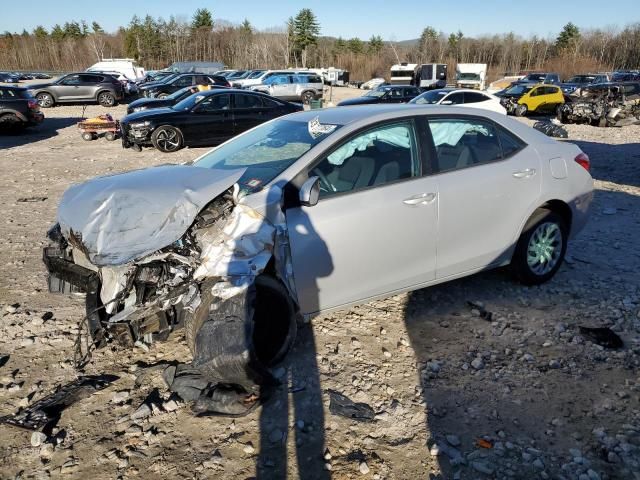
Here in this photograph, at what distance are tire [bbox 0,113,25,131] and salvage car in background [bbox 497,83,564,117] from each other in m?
19.5

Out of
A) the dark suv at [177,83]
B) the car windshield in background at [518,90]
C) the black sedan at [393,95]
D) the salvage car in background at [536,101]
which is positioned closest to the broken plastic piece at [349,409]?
the black sedan at [393,95]

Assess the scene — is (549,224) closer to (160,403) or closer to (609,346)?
(609,346)

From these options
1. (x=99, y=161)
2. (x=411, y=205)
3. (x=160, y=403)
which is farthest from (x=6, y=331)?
(x=99, y=161)

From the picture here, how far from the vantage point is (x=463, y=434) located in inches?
109

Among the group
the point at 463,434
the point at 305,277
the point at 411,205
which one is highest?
the point at 411,205

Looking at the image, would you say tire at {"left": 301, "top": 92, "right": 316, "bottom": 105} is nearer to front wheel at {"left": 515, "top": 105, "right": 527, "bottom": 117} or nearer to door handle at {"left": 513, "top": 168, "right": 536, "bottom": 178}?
front wheel at {"left": 515, "top": 105, "right": 527, "bottom": 117}

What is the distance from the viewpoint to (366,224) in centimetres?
335

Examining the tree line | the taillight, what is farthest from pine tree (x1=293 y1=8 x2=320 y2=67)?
the taillight

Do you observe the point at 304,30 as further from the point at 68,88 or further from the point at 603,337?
the point at 603,337

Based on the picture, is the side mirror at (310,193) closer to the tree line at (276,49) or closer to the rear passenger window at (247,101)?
the rear passenger window at (247,101)

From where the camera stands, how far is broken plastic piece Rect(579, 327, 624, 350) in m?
3.62

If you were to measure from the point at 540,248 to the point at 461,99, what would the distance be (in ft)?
46.9

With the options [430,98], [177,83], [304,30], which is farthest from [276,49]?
[430,98]

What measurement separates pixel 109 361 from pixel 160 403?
2.40 ft
